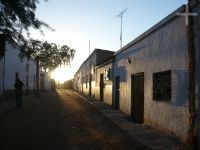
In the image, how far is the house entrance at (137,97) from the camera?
14430 mm

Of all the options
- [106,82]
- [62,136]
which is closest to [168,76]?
[62,136]

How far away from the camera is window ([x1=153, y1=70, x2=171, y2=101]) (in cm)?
1103

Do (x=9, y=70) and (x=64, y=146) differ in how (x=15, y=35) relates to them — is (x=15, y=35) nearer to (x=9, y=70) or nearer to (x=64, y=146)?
(x=64, y=146)

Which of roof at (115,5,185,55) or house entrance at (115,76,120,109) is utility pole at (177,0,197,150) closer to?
roof at (115,5,185,55)

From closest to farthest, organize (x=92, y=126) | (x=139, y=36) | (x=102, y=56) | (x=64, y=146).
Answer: (x=64, y=146) < (x=92, y=126) < (x=139, y=36) < (x=102, y=56)

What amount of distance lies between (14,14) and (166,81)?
6349 mm

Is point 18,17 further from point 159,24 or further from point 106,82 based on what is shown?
point 106,82

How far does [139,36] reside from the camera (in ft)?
47.4

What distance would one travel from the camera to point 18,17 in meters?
13.8

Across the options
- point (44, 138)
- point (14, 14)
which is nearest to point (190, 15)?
point (44, 138)

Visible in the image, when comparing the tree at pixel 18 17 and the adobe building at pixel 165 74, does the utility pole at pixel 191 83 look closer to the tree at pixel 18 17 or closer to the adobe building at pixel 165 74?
the adobe building at pixel 165 74

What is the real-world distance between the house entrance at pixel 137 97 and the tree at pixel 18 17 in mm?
4424

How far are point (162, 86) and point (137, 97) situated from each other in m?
3.44

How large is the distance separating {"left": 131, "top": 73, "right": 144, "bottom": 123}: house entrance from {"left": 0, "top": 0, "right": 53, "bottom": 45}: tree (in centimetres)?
442
